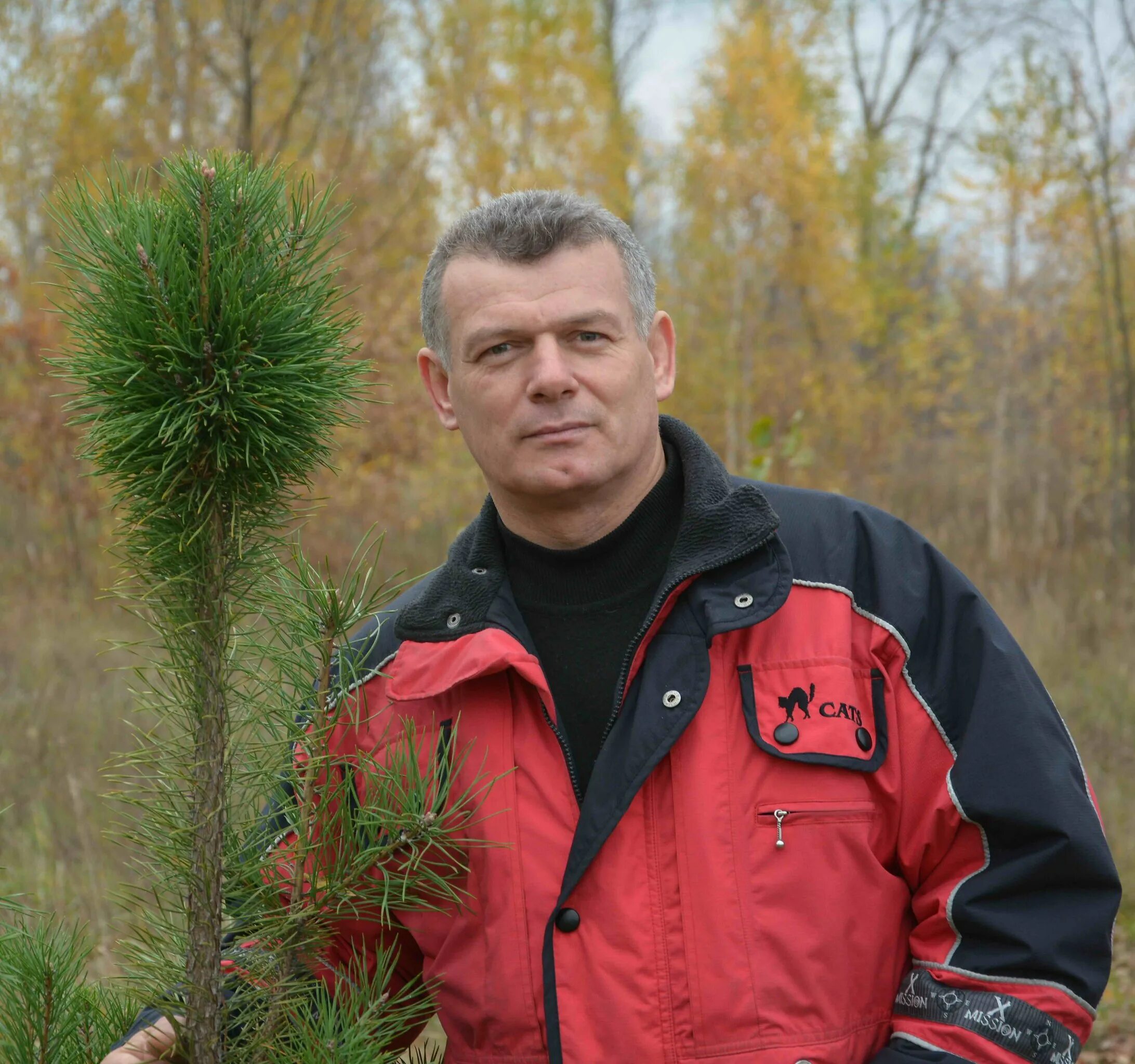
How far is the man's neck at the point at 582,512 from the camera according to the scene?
2.15 meters

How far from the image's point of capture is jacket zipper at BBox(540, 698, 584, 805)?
1.86m

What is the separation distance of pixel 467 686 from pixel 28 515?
1097 centimetres

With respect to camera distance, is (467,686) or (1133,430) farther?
(1133,430)

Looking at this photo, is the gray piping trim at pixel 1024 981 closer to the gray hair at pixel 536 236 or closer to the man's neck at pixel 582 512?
the man's neck at pixel 582 512

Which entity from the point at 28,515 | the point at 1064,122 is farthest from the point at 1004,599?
the point at 28,515

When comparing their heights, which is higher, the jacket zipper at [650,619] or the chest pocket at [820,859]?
the jacket zipper at [650,619]

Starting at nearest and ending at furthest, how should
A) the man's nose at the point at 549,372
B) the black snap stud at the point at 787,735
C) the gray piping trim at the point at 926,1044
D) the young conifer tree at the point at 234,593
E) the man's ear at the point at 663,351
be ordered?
the young conifer tree at the point at 234,593 < the gray piping trim at the point at 926,1044 < the black snap stud at the point at 787,735 < the man's nose at the point at 549,372 < the man's ear at the point at 663,351

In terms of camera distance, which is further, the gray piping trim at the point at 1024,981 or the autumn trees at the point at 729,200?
the autumn trees at the point at 729,200

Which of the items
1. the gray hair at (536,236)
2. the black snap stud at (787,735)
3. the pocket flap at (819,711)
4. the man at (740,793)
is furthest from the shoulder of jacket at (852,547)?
the gray hair at (536,236)

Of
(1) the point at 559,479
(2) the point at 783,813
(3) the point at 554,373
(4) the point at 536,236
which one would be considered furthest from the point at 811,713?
(4) the point at 536,236

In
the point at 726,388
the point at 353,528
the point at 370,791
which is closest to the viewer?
the point at 370,791

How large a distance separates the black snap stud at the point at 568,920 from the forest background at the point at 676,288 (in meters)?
2.65

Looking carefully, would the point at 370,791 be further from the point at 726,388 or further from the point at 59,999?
the point at 726,388

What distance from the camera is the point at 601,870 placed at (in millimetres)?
1778
